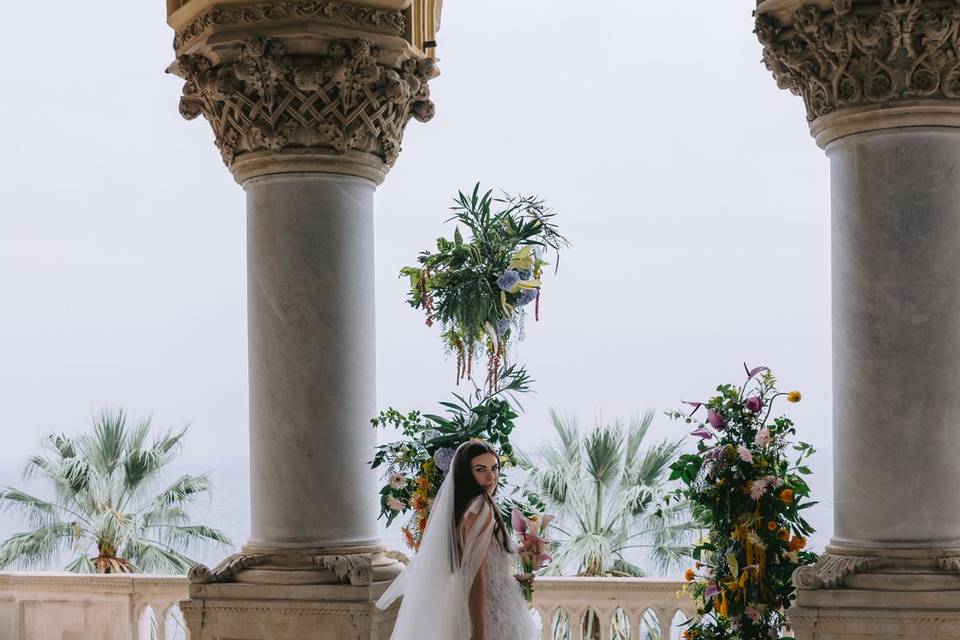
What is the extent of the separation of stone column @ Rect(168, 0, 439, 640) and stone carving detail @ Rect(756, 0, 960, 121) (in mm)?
2030

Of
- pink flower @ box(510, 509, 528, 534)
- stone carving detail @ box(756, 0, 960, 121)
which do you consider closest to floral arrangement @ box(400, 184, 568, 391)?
pink flower @ box(510, 509, 528, 534)

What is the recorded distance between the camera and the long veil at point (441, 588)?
5.27 m

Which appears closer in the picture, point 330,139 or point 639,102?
point 330,139

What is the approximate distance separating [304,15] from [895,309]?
309 cm

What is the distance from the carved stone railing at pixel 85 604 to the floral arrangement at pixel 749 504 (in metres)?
3.23

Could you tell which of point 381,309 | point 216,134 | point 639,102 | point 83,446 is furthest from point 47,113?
point 216,134

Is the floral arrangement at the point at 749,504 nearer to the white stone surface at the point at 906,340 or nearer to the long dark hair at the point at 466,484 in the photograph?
the white stone surface at the point at 906,340

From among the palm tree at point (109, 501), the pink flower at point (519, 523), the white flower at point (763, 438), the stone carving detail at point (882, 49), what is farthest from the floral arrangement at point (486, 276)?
the palm tree at point (109, 501)

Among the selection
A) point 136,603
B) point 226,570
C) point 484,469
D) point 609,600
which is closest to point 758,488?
point 484,469

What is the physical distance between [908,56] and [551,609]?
340 centimetres

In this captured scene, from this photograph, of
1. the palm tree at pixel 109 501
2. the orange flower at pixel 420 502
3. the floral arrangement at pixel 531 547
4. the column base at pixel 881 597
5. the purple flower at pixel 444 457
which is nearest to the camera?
the column base at pixel 881 597

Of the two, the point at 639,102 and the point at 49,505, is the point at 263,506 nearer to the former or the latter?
the point at 49,505

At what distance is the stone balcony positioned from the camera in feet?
21.6

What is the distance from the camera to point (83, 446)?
1759 centimetres
